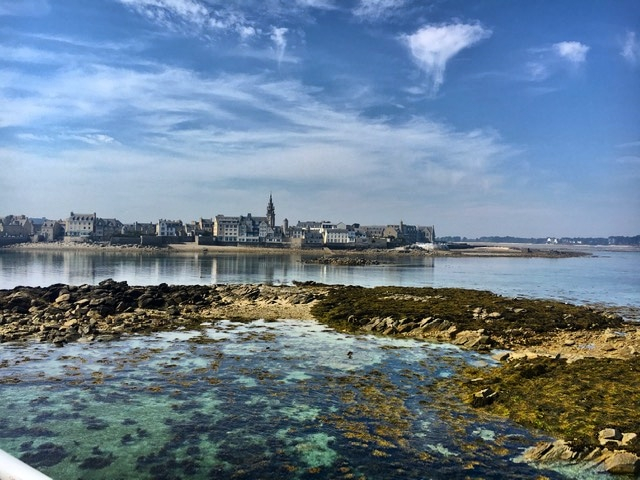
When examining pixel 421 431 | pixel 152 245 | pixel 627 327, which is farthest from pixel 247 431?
pixel 152 245

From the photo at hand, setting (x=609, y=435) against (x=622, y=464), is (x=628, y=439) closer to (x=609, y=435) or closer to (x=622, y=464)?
(x=609, y=435)

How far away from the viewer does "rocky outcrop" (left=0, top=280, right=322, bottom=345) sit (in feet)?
64.8

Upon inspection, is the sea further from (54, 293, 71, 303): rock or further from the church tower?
the church tower

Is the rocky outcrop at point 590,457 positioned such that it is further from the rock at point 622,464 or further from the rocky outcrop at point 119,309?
the rocky outcrop at point 119,309

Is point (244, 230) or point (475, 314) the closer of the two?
point (475, 314)

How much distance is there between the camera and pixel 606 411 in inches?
434

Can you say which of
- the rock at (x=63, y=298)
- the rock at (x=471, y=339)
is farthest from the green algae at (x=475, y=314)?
the rock at (x=63, y=298)

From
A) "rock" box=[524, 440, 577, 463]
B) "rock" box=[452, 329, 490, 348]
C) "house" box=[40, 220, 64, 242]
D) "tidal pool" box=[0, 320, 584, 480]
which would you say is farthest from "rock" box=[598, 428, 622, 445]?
"house" box=[40, 220, 64, 242]

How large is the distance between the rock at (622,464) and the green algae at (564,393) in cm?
49

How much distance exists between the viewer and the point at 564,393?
1230 cm

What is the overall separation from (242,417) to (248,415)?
171 millimetres

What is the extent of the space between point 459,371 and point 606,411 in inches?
182

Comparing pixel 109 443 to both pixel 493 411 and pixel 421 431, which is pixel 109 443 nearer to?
pixel 421 431

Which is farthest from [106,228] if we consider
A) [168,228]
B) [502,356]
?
[502,356]
